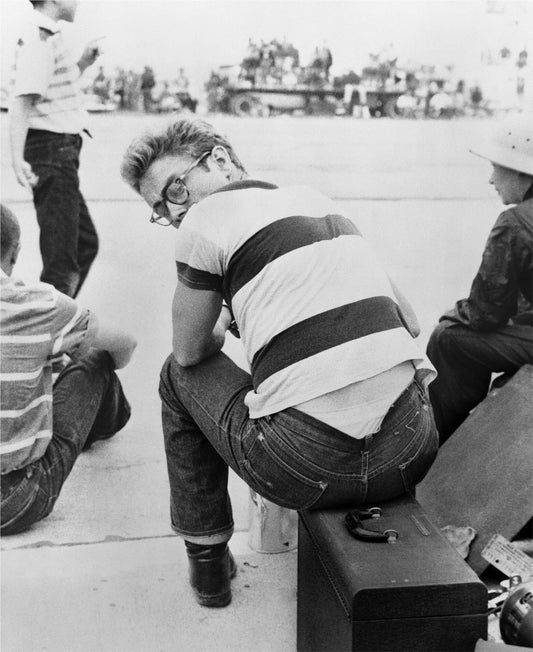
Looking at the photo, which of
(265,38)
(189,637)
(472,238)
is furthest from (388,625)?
(265,38)

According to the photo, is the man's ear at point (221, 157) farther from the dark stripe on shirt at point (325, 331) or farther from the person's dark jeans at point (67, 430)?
the person's dark jeans at point (67, 430)

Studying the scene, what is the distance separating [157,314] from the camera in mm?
2469

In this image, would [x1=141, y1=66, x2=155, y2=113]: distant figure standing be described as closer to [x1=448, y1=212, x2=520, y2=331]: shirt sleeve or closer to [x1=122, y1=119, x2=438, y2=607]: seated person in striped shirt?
[x1=122, y1=119, x2=438, y2=607]: seated person in striped shirt

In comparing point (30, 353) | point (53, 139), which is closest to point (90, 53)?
point (53, 139)

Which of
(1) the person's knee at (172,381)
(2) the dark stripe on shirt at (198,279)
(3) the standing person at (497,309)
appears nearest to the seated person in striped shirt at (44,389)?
(1) the person's knee at (172,381)

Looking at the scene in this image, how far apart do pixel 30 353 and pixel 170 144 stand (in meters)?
0.68

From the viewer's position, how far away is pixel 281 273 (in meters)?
1.87

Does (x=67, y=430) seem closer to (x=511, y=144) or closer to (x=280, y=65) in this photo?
(x=280, y=65)

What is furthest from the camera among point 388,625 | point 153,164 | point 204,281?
point 153,164

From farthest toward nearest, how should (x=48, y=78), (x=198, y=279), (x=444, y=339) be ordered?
1. (x=444, y=339)
2. (x=48, y=78)
3. (x=198, y=279)

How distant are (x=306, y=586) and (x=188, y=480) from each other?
38cm

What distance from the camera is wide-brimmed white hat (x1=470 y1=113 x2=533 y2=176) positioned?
2.62 metres

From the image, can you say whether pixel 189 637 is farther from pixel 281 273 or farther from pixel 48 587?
pixel 281 273

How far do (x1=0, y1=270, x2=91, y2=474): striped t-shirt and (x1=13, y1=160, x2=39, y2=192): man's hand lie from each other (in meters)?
0.24
